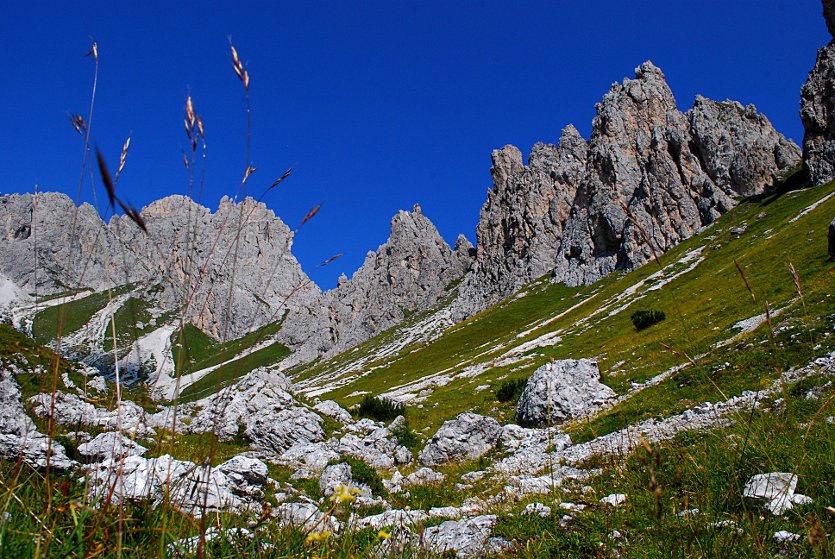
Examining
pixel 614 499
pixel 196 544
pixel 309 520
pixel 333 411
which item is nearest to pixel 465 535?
pixel 614 499

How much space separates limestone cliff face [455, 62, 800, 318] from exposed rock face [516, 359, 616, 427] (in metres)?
85.1

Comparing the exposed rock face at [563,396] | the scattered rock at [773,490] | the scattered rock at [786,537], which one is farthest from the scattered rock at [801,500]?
the exposed rock face at [563,396]

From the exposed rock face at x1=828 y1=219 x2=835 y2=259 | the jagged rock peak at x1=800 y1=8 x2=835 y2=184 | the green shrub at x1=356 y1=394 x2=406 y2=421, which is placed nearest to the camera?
the green shrub at x1=356 y1=394 x2=406 y2=421

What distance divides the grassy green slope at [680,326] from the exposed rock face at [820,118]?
4.92 metres

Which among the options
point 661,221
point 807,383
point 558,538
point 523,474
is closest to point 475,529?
point 558,538

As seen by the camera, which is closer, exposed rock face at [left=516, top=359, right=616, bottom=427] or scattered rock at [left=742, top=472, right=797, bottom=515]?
scattered rock at [left=742, top=472, right=797, bottom=515]

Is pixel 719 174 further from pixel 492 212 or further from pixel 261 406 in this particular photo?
pixel 261 406

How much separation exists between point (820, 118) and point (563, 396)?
10547 centimetres

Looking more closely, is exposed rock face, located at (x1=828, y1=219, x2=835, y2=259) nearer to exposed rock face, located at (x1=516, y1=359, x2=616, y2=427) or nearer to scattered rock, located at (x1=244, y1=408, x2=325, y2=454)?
exposed rock face, located at (x1=516, y1=359, x2=616, y2=427)

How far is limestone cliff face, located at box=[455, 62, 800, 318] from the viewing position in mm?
113562

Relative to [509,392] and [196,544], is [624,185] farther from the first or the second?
[196,544]

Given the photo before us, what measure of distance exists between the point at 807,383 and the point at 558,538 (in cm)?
1078

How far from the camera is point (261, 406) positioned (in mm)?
21750

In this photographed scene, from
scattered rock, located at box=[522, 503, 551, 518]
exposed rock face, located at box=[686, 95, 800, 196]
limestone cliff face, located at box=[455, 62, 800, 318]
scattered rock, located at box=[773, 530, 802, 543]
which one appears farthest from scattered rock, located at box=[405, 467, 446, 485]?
exposed rock face, located at box=[686, 95, 800, 196]
